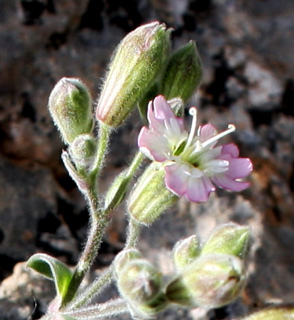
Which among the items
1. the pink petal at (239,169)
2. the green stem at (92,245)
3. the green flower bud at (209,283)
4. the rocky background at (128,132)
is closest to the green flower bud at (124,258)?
the green flower bud at (209,283)

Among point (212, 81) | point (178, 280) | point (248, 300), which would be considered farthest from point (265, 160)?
point (178, 280)

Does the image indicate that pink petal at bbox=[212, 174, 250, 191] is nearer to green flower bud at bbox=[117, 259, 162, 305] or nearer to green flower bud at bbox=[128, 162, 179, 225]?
green flower bud at bbox=[128, 162, 179, 225]

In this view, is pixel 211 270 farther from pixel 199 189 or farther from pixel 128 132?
pixel 128 132

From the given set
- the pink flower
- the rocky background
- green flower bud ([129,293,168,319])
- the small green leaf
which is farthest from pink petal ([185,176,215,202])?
the rocky background

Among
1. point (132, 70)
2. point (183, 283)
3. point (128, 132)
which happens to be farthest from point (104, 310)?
point (128, 132)

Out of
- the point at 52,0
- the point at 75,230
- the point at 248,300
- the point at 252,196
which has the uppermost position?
the point at 52,0

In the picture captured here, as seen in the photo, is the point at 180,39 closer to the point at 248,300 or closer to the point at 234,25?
the point at 234,25

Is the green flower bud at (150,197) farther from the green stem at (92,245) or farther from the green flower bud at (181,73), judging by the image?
the green flower bud at (181,73)
